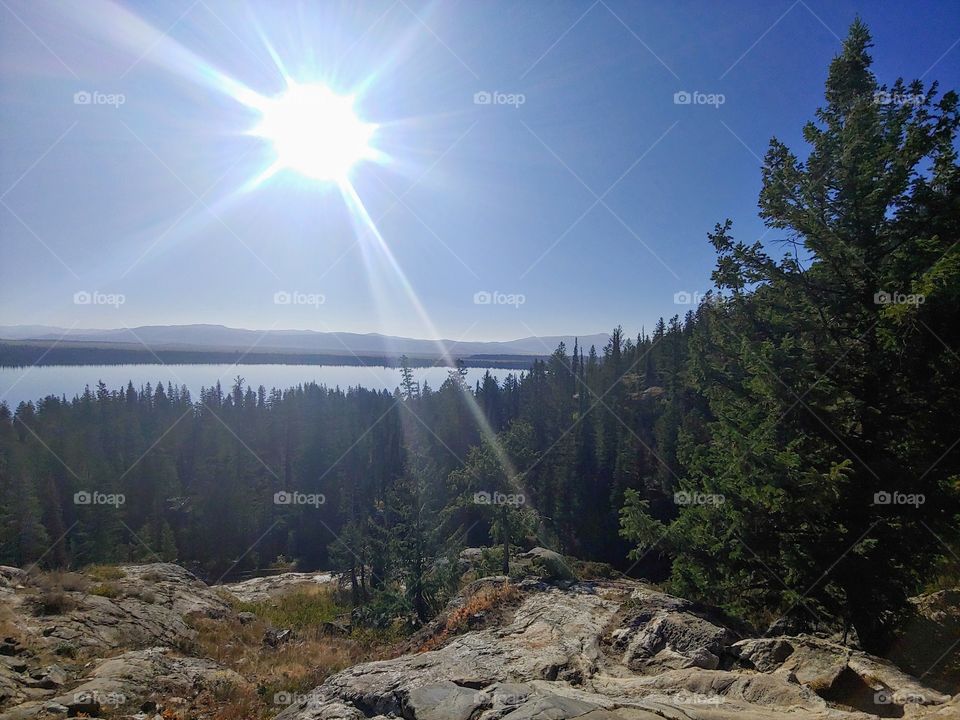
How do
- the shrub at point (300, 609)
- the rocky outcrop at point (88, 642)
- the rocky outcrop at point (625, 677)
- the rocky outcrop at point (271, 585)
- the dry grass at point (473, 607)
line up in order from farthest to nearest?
1. the rocky outcrop at point (271, 585)
2. the shrub at point (300, 609)
3. the dry grass at point (473, 607)
4. the rocky outcrop at point (88, 642)
5. the rocky outcrop at point (625, 677)

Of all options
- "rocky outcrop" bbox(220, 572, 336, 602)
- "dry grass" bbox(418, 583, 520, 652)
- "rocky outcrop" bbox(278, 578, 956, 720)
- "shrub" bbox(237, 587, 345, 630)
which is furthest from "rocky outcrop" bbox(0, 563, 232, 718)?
"rocky outcrop" bbox(220, 572, 336, 602)

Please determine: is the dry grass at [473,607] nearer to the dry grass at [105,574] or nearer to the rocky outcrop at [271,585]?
the dry grass at [105,574]

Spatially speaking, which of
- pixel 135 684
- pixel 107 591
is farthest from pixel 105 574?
pixel 135 684

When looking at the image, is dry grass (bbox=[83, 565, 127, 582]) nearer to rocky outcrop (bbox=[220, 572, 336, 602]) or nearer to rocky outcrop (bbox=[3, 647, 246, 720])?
rocky outcrop (bbox=[3, 647, 246, 720])

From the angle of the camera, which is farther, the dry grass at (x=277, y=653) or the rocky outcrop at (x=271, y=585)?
the rocky outcrop at (x=271, y=585)

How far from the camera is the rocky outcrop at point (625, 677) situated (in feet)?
20.2

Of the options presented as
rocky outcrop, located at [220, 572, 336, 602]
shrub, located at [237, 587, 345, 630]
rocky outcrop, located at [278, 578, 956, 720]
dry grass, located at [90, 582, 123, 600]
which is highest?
rocky outcrop, located at [278, 578, 956, 720]

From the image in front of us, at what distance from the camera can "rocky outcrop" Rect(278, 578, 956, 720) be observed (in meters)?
6.17

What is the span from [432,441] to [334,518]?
63.2 ft

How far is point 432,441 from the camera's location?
231 ft

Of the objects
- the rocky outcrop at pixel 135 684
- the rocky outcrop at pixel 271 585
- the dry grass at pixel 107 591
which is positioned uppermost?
the rocky outcrop at pixel 135 684

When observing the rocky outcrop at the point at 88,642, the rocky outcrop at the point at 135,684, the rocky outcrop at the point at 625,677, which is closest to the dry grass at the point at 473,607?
the rocky outcrop at the point at 625,677

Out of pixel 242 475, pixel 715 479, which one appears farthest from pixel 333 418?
pixel 715 479

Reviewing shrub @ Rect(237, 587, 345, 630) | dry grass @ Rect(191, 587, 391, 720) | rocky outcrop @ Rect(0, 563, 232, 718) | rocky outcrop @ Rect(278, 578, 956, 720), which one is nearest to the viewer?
rocky outcrop @ Rect(278, 578, 956, 720)
